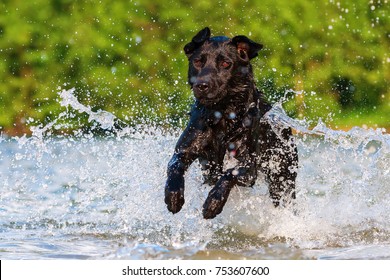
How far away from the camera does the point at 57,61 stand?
18500 mm

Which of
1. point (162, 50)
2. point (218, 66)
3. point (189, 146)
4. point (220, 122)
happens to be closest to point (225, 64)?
point (218, 66)

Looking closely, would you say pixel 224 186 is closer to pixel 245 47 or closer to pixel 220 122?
pixel 220 122

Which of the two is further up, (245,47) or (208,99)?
(245,47)

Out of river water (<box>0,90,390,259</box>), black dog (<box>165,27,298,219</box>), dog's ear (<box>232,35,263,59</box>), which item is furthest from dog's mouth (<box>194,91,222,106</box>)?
river water (<box>0,90,390,259</box>)

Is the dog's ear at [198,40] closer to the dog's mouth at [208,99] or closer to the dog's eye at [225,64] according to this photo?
the dog's eye at [225,64]

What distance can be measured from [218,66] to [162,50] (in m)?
12.1

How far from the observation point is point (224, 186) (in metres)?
6.18

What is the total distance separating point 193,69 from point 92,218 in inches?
84.4

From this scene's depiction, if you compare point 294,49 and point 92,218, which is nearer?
point 92,218

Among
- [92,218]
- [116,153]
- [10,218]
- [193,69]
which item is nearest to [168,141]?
[92,218]

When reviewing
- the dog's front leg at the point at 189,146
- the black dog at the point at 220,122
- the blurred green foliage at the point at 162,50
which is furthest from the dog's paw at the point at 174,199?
the blurred green foliage at the point at 162,50

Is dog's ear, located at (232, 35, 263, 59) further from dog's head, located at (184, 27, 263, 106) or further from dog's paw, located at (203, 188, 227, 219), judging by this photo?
dog's paw, located at (203, 188, 227, 219)
